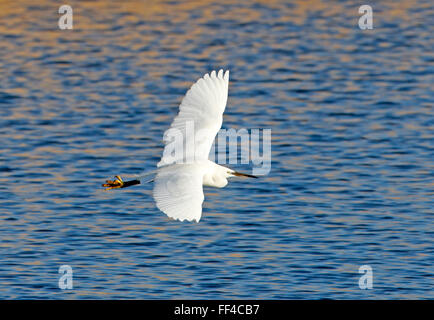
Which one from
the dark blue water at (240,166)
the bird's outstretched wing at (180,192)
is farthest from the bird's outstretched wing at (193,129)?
the dark blue water at (240,166)

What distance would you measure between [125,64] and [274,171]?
6.25 metres

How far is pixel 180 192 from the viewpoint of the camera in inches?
375

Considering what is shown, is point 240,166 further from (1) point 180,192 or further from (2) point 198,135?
(1) point 180,192

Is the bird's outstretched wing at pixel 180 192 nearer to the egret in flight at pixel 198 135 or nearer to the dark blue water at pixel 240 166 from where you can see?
the egret in flight at pixel 198 135

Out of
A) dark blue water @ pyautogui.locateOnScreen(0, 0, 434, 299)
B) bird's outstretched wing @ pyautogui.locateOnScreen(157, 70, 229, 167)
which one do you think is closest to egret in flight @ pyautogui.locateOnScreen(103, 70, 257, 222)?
bird's outstretched wing @ pyautogui.locateOnScreen(157, 70, 229, 167)

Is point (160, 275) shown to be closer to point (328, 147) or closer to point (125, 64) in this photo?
point (328, 147)

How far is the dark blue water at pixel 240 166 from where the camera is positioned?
35.8ft

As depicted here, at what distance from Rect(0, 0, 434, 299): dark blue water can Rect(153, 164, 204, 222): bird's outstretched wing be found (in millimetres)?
1176

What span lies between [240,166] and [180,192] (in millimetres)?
4757

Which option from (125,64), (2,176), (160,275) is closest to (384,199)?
(160,275)

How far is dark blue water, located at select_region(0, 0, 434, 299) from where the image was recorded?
1092 cm

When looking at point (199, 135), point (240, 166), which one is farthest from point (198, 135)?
point (240, 166)

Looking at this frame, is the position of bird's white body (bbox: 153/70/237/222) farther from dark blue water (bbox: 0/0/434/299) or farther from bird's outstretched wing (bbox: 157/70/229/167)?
dark blue water (bbox: 0/0/434/299)

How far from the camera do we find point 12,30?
70.6ft
